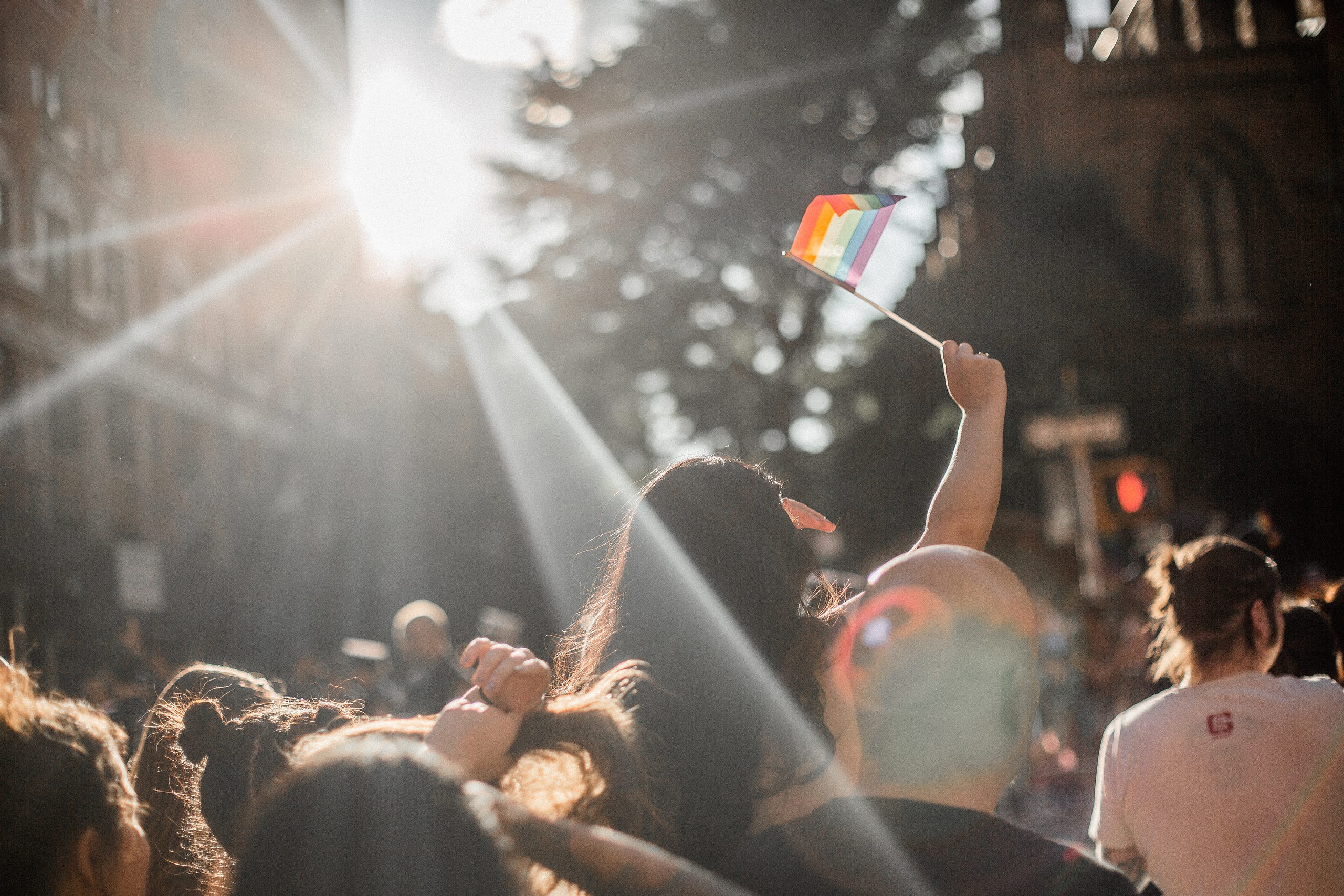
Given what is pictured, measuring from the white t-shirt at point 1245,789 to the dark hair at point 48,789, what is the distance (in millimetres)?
2545

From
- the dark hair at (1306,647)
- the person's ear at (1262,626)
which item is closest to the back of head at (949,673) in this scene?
the person's ear at (1262,626)

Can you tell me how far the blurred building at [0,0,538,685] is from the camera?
19047 mm

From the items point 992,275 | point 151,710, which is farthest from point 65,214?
point 151,710

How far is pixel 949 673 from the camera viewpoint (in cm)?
159

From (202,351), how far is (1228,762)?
92.2 feet

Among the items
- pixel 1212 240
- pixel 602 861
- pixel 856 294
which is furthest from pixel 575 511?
pixel 602 861


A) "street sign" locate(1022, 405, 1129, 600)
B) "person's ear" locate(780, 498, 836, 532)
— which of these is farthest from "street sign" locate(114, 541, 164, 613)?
"person's ear" locate(780, 498, 836, 532)

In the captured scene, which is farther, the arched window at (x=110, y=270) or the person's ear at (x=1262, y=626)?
the arched window at (x=110, y=270)

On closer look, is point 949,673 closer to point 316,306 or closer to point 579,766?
point 579,766

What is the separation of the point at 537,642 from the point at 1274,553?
2056cm

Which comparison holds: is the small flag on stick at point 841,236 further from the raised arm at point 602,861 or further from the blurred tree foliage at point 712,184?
the blurred tree foliage at point 712,184

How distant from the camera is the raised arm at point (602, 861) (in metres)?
1.13

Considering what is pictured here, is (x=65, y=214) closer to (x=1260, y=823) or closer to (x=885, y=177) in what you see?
Result: (x=885, y=177)

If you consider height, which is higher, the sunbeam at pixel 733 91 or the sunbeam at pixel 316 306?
the sunbeam at pixel 733 91
